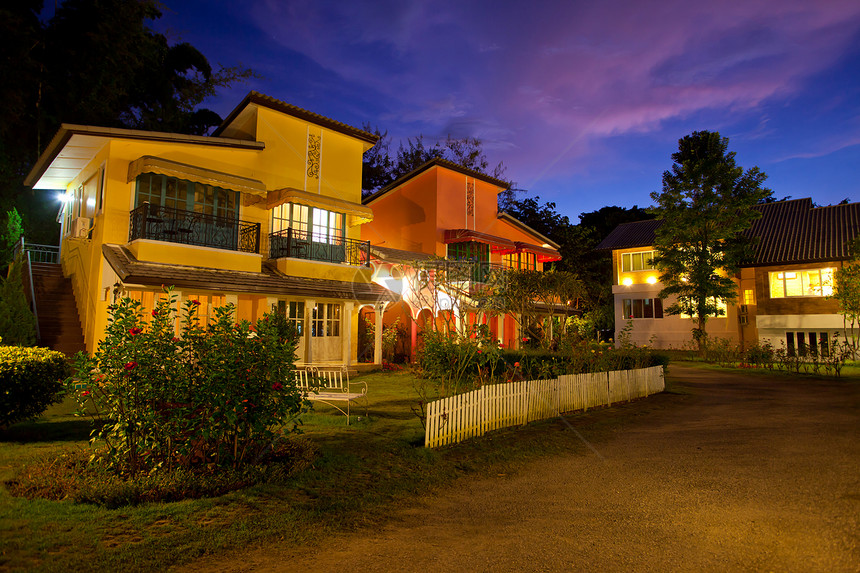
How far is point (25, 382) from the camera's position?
24.0ft

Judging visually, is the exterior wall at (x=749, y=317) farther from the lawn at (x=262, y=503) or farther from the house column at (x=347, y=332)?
the lawn at (x=262, y=503)

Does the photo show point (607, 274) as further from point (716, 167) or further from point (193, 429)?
point (193, 429)

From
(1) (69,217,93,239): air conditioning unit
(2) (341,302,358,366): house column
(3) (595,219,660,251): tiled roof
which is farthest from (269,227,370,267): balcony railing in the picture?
(3) (595,219,660,251): tiled roof

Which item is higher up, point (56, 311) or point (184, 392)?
point (56, 311)

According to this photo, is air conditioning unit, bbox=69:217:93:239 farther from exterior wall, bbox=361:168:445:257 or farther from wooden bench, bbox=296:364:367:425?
exterior wall, bbox=361:168:445:257

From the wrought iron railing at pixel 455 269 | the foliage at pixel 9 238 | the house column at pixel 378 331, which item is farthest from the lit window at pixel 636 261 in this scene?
the foliage at pixel 9 238

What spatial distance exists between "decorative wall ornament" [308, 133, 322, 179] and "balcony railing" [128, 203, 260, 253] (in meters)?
3.31

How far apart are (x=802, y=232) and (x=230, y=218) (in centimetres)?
3196

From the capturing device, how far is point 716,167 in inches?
1134

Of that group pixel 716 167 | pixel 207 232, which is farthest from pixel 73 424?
pixel 716 167

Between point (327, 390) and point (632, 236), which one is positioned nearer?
point (327, 390)

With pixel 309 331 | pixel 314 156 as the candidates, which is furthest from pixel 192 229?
pixel 314 156

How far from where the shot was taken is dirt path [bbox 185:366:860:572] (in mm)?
4043

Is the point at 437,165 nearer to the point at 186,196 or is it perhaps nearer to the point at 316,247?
the point at 316,247
